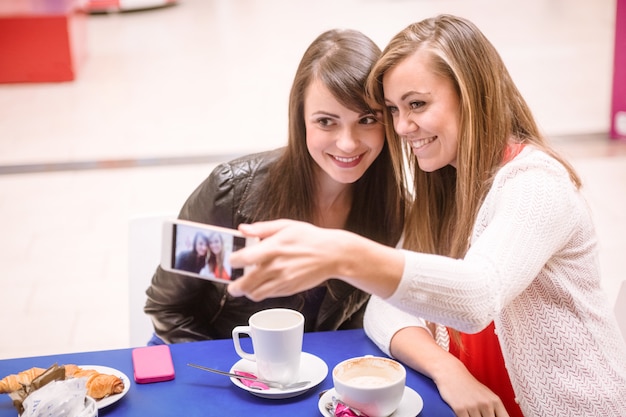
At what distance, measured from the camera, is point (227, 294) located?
228 cm

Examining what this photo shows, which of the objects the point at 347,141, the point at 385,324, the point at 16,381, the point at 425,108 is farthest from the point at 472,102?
the point at 16,381

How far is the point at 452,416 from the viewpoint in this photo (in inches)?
62.7

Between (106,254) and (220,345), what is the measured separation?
8.97 feet

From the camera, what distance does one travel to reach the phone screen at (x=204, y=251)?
4.53 ft

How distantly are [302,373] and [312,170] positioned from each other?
0.69 meters

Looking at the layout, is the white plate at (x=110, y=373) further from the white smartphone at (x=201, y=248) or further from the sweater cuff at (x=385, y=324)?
the sweater cuff at (x=385, y=324)

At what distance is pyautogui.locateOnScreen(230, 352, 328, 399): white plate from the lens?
5.32ft

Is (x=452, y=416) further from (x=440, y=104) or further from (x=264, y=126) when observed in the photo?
(x=264, y=126)

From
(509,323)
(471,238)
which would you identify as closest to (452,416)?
(509,323)

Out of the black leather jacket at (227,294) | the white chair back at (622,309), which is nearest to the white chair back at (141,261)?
the black leather jacket at (227,294)

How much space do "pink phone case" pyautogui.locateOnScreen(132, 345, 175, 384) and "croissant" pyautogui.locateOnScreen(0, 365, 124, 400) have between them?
0.06 meters

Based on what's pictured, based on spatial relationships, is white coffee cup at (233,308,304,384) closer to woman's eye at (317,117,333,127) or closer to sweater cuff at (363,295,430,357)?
sweater cuff at (363,295,430,357)

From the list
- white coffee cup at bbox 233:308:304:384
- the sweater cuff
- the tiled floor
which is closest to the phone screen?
white coffee cup at bbox 233:308:304:384

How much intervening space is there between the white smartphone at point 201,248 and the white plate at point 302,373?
1.04 feet
